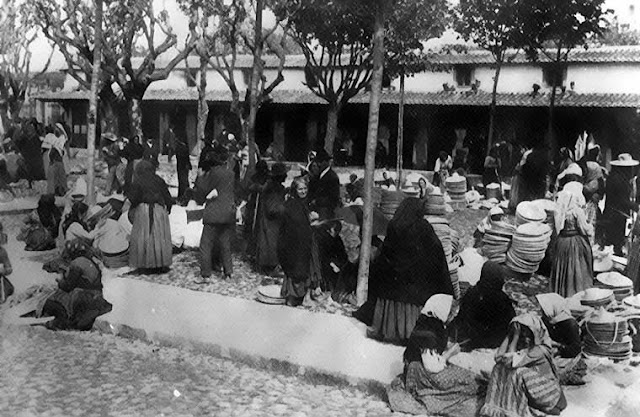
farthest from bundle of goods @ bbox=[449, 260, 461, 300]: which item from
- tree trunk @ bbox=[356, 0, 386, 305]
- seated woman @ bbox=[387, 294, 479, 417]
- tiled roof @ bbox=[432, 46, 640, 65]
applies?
tiled roof @ bbox=[432, 46, 640, 65]

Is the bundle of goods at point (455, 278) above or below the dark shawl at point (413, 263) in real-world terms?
below

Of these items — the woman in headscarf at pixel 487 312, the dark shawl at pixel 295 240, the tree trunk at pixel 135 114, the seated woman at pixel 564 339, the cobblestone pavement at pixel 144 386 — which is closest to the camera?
the cobblestone pavement at pixel 144 386

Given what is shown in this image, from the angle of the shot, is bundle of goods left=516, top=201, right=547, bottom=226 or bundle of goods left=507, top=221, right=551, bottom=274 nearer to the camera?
bundle of goods left=507, top=221, right=551, bottom=274

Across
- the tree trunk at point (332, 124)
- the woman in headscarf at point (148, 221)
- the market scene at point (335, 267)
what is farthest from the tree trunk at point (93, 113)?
the tree trunk at point (332, 124)

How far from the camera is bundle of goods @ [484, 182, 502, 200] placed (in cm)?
1320

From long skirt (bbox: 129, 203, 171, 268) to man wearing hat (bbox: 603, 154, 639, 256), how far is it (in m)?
5.53

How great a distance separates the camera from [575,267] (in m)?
6.55

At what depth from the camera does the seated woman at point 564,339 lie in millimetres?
5074

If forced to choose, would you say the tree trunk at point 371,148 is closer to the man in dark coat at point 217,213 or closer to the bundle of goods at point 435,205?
the man in dark coat at point 217,213

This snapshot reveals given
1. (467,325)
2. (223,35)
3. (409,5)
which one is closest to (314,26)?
(223,35)

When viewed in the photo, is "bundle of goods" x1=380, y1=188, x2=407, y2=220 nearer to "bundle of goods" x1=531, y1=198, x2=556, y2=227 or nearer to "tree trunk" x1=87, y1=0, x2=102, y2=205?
"bundle of goods" x1=531, y1=198, x2=556, y2=227

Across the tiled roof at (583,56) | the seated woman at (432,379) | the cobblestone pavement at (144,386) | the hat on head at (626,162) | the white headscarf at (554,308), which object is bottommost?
the cobblestone pavement at (144,386)

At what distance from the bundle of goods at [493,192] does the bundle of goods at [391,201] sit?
14.5 feet

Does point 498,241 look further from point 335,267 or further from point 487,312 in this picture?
point 487,312
